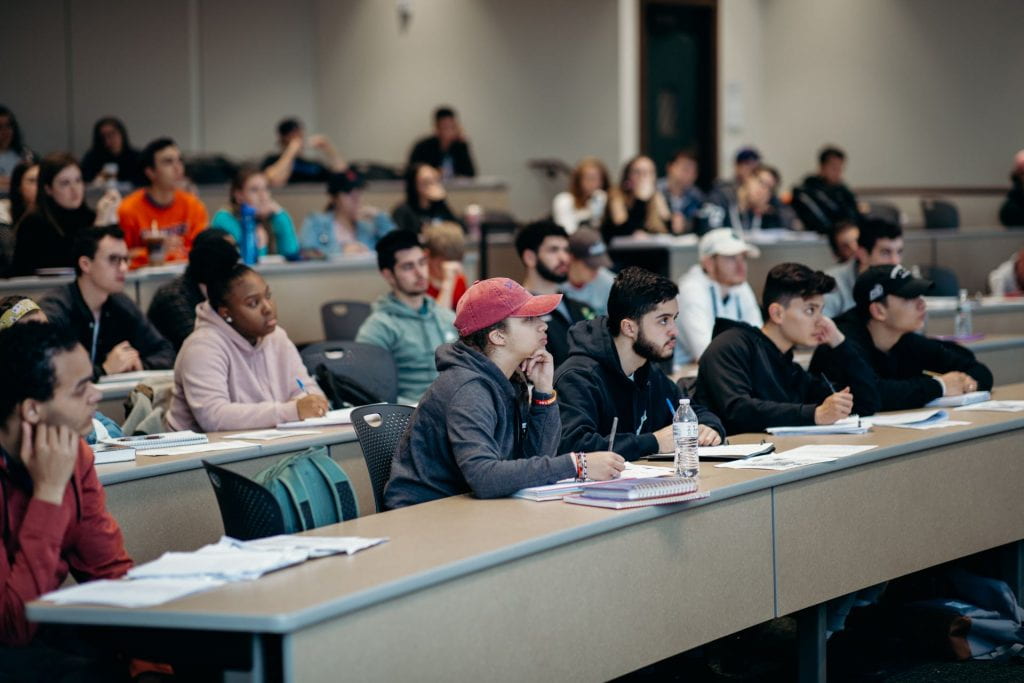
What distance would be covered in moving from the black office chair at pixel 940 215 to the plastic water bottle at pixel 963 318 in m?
2.76

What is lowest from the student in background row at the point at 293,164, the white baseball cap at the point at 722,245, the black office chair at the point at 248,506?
the black office chair at the point at 248,506

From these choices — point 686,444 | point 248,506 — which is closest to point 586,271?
point 686,444

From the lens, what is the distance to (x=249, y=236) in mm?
7172

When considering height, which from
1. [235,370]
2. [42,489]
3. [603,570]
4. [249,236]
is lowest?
[603,570]

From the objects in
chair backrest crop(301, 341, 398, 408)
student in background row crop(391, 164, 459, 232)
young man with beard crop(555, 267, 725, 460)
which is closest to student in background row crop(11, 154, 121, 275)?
chair backrest crop(301, 341, 398, 408)

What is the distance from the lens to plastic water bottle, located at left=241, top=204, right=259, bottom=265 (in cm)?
708

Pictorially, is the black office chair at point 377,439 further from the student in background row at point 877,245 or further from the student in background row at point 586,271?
the student in background row at point 877,245

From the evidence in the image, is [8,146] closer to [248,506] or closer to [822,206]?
[822,206]

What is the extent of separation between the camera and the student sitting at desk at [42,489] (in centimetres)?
264

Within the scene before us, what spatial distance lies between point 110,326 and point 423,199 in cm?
364

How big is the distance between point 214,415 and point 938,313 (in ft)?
14.4

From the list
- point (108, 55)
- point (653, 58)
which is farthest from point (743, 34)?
point (108, 55)

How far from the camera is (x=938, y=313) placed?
7234 mm

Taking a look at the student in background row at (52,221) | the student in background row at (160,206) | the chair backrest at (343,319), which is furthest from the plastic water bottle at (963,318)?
the student in background row at (52,221)
